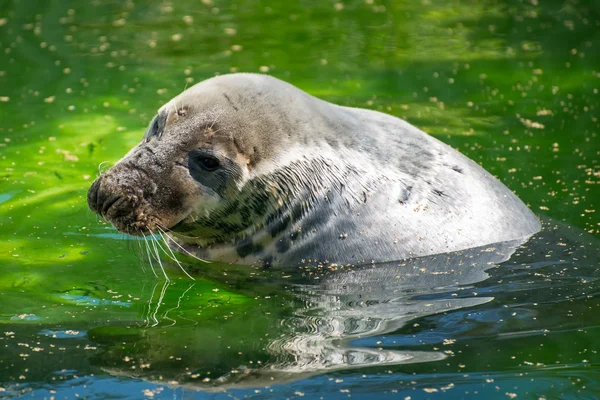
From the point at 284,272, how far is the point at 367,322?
30.4 inches

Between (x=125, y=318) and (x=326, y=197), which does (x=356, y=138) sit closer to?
(x=326, y=197)

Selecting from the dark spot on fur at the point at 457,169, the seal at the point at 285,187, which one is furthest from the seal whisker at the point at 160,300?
the dark spot on fur at the point at 457,169

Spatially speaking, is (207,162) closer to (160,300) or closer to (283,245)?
(283,245)

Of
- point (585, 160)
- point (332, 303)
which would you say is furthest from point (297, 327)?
point (585, 160)

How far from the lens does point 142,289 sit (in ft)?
15.5

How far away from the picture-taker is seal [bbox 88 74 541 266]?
15.5ft

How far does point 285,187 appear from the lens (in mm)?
4863

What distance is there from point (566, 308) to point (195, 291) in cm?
173

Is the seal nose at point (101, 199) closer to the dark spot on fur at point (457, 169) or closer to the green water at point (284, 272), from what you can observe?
the green water at point (284, 272)

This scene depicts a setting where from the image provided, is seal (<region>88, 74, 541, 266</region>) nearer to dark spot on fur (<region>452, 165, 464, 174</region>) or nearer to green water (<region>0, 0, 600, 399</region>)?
dark spot on fur (<region>452, 165, 464, 174</region>)

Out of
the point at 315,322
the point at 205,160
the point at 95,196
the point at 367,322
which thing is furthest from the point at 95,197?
the point at 367,322

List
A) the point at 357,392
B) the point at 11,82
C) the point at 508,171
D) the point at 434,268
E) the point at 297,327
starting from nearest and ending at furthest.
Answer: the point at 357,392
the point at 297,327
the point at 434,268
the point at 508,171
the point at 11,82

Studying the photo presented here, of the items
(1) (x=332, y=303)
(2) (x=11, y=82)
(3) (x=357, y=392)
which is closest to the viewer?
(3) (x=357, y=392)

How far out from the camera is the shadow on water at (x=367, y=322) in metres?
3.78
